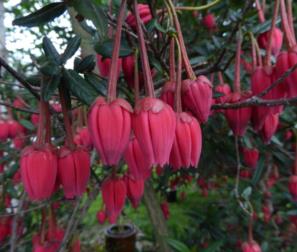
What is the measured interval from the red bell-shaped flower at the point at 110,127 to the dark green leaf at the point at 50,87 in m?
0.08

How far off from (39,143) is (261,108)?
43 centimetres

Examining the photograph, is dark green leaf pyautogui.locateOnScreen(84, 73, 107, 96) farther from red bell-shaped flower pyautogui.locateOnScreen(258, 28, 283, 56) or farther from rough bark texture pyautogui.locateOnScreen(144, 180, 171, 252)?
rough bark texture pyautogui.locateOnScreen(144, 180, 171, 252)

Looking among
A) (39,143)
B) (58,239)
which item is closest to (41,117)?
(39,143)

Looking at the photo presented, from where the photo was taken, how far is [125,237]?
7.47 feet

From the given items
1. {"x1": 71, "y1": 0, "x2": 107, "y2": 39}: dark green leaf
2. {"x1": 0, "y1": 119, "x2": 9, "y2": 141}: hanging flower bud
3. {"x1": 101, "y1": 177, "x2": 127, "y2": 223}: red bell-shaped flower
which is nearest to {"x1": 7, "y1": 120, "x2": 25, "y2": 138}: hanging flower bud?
{"x1": 0, "y1": 119, "x2": 9, "y2": 141}: hanging flower bud

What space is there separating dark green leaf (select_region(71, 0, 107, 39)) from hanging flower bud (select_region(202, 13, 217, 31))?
43.6 inches

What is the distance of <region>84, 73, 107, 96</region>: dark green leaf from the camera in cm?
64

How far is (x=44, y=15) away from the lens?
615 mm

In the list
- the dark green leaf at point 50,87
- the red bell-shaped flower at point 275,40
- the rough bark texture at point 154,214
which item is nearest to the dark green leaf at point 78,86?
the dark green leaf at point 50,87

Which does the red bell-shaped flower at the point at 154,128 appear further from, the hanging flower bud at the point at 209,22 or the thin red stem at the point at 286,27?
the hanging flower bud at the point at 209,22

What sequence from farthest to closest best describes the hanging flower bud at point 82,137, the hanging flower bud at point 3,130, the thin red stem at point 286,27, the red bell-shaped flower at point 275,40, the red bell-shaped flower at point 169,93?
the hanging flower bud at point 3,130 < the hanging flower bud at point 82,137 < the red bell-shaped flower at point 275,40 < the thin red stem at point 286,27 < the red bell-shaped flower at point 169,93

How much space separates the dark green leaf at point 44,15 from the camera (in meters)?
0.61

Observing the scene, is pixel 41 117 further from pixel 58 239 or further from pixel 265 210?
pixel 265 210

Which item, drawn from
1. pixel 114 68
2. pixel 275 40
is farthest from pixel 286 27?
pixel 114 68
